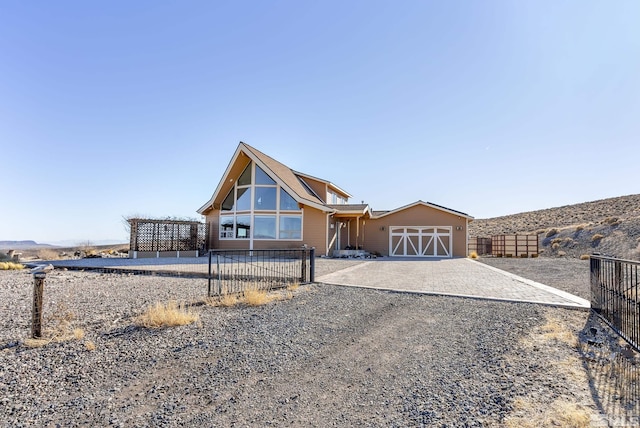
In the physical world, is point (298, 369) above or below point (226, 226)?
below

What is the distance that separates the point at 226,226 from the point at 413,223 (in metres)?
12.7

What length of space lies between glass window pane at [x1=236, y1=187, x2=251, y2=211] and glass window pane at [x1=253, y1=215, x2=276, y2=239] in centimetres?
101

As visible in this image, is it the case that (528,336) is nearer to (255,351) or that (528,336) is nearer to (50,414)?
(255,351)

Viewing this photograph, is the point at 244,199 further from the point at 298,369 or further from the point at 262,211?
the point at 298,369

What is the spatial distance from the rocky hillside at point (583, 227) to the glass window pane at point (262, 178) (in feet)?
70.2

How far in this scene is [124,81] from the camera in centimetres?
1445

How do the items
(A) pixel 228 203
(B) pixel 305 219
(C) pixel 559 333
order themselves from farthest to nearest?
(A) pixel 228 203
(B) pixel 305 219
(C) pixel 559 333

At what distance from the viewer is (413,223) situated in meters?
23.6

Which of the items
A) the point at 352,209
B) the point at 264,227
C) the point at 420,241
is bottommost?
the point at 420,241

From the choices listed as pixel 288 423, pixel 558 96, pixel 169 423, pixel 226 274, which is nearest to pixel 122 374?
pixel 169 423

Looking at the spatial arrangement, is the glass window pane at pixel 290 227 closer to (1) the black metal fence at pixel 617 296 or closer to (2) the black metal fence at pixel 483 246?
(1) the black metal fence at pixel 617 296

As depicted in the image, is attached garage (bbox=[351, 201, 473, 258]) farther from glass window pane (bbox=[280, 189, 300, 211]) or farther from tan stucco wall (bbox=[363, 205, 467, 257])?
glass window pane (bbox=[280, 189, 300, 211])

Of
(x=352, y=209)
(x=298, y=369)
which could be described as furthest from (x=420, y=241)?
Answer: (x=298, y=369)

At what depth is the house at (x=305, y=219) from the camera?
20.5 meters
